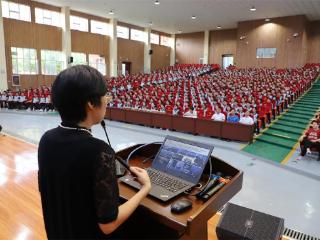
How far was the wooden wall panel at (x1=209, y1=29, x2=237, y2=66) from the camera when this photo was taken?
23.5 meters

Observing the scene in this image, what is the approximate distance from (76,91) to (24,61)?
17521 mm

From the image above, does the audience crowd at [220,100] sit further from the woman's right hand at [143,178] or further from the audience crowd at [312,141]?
the woman's right hand at [143,178]

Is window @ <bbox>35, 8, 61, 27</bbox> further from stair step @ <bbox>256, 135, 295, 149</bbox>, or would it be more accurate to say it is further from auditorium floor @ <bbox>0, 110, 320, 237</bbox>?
stair step @ <bbox>256, 135, 295, 149</bbox>

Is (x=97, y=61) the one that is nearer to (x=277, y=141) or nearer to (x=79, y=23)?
(x=79, y=23)

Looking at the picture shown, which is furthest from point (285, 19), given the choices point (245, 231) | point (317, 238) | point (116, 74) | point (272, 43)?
point (245, 231)

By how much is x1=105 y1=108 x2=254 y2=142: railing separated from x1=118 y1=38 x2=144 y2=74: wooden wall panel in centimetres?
1240

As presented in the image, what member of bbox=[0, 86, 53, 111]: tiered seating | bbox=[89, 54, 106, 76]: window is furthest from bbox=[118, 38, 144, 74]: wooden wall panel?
bbox=[0, 86, 53, 111]: tiered seating

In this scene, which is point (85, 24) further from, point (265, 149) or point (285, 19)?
point (265, 149)

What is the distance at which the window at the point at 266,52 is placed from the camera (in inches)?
774

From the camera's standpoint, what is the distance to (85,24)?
62.8 ft

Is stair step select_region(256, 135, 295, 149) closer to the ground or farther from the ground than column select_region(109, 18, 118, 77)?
closer to the ground

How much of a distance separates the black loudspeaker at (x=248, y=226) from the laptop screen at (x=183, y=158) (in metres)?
0.62

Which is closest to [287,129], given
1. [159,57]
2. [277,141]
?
[277,141]

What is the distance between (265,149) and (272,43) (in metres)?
15.5
